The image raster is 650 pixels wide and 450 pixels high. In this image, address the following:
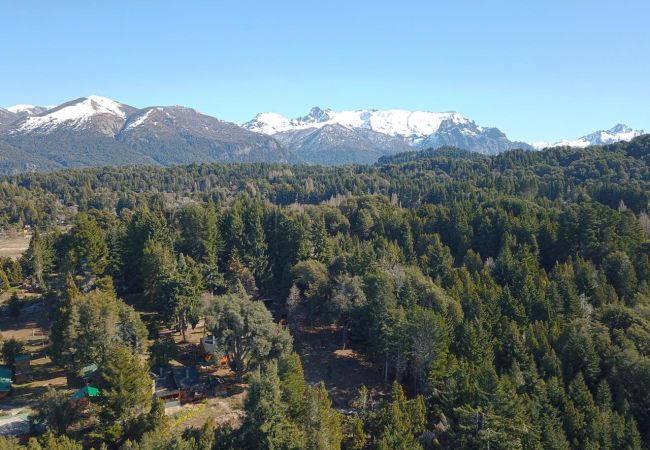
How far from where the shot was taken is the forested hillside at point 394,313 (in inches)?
1196

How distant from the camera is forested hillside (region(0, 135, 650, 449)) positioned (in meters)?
30.4

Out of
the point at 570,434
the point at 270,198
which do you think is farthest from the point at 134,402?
the point at 270,198

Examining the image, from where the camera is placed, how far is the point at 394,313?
42281 millimetres

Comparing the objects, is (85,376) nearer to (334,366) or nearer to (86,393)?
(86,393)

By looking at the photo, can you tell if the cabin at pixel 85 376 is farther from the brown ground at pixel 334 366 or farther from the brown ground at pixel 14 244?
the brown ground at pixel 14 244

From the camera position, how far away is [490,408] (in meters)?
29.7

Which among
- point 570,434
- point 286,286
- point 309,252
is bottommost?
point 570,434

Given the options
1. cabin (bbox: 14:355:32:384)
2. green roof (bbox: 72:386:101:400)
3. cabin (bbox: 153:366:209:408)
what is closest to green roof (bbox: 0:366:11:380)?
cabin (bbox: 14:355:32:384)

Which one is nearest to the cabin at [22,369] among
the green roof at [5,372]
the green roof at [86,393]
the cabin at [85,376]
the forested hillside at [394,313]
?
the green roof at [5,372]

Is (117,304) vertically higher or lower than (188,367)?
higher

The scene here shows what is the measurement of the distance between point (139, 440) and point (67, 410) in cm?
639

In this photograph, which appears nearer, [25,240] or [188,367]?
[188,367]

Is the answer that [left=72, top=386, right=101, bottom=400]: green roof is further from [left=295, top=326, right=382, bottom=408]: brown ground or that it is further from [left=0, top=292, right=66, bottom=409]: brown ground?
[left=295, top=326, right=382, bottom=408]: brown ground

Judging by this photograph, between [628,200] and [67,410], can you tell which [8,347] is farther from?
[628,200]
